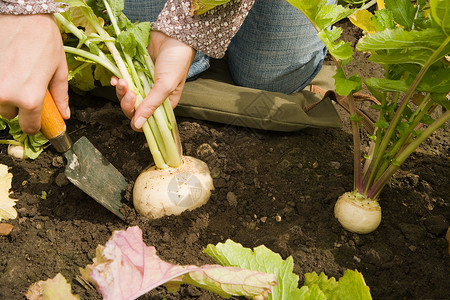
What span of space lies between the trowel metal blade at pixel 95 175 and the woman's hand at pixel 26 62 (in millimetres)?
275

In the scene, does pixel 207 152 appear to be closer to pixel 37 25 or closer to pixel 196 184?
pixel 196 184

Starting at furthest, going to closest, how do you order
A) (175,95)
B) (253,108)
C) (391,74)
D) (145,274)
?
(253,108)
(175,95)
(391,74)
(145,274)

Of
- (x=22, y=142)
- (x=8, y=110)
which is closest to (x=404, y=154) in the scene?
(x=8, y=110)

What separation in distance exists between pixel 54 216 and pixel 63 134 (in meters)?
0.32

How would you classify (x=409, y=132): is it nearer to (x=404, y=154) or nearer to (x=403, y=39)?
(x=404, y=154)

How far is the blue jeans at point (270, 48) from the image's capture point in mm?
1868

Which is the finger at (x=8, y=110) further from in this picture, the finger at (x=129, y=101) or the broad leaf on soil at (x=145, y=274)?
the broad leaf on soil at (x=145, y=274)

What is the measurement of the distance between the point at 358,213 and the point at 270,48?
38.0 inches

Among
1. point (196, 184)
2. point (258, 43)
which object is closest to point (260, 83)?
point (258, 43)

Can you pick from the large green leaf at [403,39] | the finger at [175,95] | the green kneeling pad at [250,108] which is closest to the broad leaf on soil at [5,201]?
the finger at [175,95]

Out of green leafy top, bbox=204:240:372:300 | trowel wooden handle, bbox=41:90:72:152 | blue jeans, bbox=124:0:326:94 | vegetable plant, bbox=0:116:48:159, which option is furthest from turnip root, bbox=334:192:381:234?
vegetable plant, bbox=0:116:48:159

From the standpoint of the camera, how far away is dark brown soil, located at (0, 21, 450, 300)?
128cm

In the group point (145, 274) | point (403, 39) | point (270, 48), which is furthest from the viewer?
point (270, 48)

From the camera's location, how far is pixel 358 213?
1323mm
